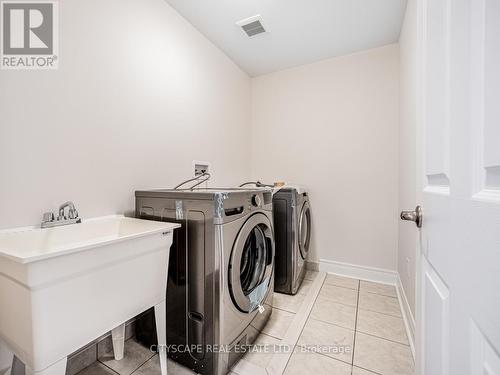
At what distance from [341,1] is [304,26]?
0.33 m

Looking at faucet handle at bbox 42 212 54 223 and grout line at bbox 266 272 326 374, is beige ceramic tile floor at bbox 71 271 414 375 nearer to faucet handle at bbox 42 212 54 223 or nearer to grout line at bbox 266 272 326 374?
grout line at bbox 266 272 326 374

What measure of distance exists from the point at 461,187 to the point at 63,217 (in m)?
1.50

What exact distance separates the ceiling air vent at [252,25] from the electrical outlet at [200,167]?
4.02ft

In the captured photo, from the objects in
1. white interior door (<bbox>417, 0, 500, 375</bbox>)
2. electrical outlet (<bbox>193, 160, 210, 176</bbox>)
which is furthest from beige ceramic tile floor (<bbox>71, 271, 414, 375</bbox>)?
electrical outlet (<bbox>193, 160, 210, 176</bbox>)

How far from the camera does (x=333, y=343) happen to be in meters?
1.35

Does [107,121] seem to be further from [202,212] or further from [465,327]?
[465,327]

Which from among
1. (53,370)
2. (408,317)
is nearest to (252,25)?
(53,370)

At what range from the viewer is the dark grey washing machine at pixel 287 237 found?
1865 mm

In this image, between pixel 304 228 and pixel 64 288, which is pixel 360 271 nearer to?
pixel 304 228

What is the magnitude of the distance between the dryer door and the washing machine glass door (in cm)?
64

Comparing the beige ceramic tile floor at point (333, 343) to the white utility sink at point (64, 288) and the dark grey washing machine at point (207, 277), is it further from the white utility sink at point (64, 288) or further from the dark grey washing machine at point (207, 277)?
the white utility sink at point (64, 288)

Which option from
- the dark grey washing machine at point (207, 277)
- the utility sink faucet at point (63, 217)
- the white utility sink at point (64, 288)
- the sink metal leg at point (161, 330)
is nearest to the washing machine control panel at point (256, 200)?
the dark grey washing machine at point (207, 277)

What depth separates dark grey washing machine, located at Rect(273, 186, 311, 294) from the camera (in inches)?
73.4

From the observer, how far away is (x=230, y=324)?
111cm
